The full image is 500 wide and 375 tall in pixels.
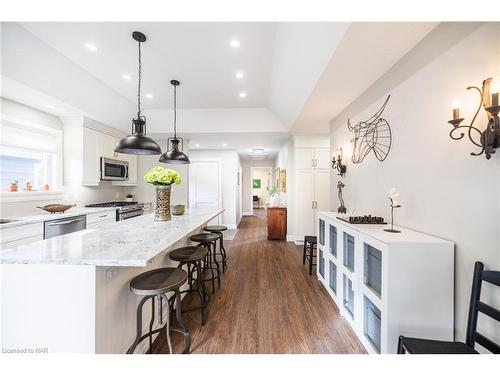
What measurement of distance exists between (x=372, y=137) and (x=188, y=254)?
2.42 metres

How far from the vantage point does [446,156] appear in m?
1.44

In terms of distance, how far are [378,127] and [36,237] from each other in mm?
4315

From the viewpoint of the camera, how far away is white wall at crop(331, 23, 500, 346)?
120 centimetres

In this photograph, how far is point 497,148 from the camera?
3.68ft

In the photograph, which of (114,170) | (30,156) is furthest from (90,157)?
(30,156)

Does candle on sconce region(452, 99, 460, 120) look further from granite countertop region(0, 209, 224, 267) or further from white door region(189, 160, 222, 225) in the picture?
white door region(189, 160, 222, 225)

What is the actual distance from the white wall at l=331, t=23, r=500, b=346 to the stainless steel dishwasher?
154 inches

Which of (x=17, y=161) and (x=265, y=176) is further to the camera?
(x=265, y=176)

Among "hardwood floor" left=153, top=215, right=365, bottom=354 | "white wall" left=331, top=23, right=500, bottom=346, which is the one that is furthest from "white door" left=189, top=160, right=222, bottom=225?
"white wall" left=331, top=23, right=500, bottom=346

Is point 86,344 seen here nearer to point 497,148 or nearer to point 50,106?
point 497,148

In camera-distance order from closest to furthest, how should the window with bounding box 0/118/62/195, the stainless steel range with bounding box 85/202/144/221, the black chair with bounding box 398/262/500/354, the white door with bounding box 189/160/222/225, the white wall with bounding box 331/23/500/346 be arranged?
the black chair with bounding box 398/262/500/354 → the white wall with bounding box 331/23/500/346 → the window with bounding box 0/118/62/195 → the stainless steel range with bounding box 85/202/144/221 → the white door with bounding box 189/160/222/225

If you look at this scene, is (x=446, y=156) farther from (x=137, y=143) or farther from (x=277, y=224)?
(x=277, y=224)

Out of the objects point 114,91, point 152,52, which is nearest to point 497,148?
point 152,52
